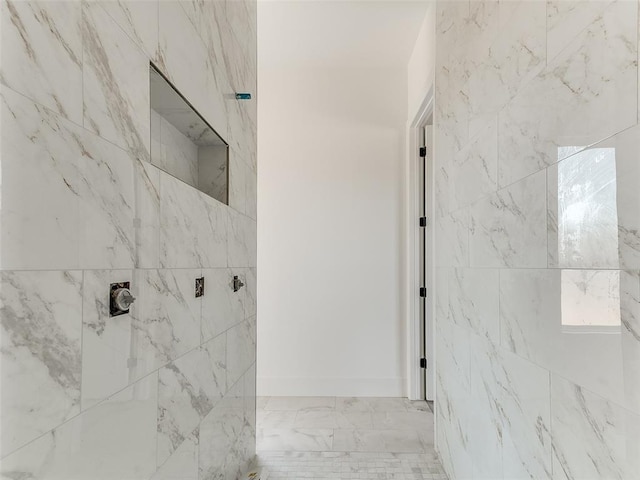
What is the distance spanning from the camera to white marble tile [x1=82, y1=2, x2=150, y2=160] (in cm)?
87

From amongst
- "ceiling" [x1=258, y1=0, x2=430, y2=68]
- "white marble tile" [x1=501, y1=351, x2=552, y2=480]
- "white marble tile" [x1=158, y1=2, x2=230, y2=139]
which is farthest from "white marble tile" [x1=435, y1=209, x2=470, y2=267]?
"ceiling" [x1=258, y1=0, x2=430, y2=68]

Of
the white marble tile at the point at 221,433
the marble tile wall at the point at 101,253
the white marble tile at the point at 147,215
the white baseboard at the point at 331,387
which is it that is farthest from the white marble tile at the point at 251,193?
the white baseboard at the point at 331,387

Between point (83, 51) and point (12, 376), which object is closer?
point (12, 376)

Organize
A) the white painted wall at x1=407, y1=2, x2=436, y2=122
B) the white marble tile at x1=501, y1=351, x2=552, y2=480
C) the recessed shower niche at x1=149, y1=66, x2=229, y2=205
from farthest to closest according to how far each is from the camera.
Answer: the white painted wall at x1=407, y1=2, x2=436, y2=122 → the recessed shower niche at x1=149, y1=66, x2=229, y2=205 → the white marble tile at x1=501, y1=351, x2=552, y2=480

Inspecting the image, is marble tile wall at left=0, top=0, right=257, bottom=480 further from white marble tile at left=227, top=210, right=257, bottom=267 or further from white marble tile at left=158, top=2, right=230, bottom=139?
white marble tile at left=227, top=210, right=257, bottom=267

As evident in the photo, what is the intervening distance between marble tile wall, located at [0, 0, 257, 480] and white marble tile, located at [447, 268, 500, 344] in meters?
1.15

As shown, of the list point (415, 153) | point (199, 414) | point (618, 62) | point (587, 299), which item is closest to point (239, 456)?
point (199, 414)

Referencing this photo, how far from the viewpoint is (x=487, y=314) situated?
1618mm

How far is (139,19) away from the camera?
108 cm

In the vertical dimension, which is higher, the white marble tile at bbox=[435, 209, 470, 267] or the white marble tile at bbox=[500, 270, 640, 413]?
the white marble tile at bbox=[435, 209, 470, 267]

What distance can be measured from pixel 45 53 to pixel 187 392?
1101 mm

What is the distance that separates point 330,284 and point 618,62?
2925mm

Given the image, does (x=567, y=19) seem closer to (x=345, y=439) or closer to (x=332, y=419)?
(x=345, y=439)

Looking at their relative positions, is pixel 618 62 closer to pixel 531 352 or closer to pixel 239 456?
pixel 531 352
